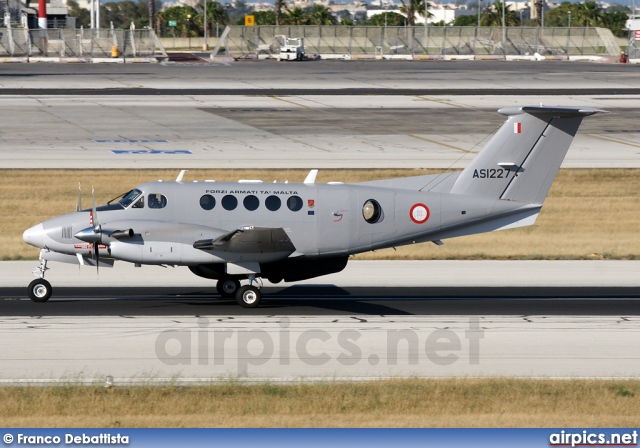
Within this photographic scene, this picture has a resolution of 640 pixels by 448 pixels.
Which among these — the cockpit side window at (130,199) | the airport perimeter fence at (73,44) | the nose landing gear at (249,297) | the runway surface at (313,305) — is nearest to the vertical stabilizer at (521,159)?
the runway surface at (313,305)

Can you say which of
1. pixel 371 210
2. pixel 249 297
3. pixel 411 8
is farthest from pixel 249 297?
pixel 411 8

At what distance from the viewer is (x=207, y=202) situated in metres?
23.0

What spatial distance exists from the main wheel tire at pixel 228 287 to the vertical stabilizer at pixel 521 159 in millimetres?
5814

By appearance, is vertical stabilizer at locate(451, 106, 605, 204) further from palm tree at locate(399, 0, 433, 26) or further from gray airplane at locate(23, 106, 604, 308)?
palm tree at locate(399, 0, 433, 26)

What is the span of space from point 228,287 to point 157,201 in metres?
2.88

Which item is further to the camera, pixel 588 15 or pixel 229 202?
pixel 588 15

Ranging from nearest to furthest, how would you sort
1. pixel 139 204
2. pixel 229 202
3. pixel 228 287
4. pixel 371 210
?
pixel 139 204 < pixel 229 202 < pixel 371 210 < pixel 228 287

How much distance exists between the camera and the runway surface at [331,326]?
1803 cm

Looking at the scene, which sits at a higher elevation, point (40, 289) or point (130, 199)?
point (130, 199)

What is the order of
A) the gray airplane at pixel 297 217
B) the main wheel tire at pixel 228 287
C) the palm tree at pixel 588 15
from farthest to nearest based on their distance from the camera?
the palm tree at pixel 588 15, the main wheel tire at pixel 228 287, the gray airplane at pixel 297 217

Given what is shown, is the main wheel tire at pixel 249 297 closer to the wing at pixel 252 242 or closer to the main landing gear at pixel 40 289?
the wing at pixel 252 242

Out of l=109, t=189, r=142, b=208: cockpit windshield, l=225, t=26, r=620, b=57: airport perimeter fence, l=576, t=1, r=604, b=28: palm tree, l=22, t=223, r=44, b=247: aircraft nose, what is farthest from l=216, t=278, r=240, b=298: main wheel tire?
l=576, t=1, r=604, b=28: palm tree

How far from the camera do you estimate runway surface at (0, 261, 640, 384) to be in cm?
1803

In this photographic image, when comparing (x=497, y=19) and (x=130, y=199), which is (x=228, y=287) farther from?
(x=497, y=19)
